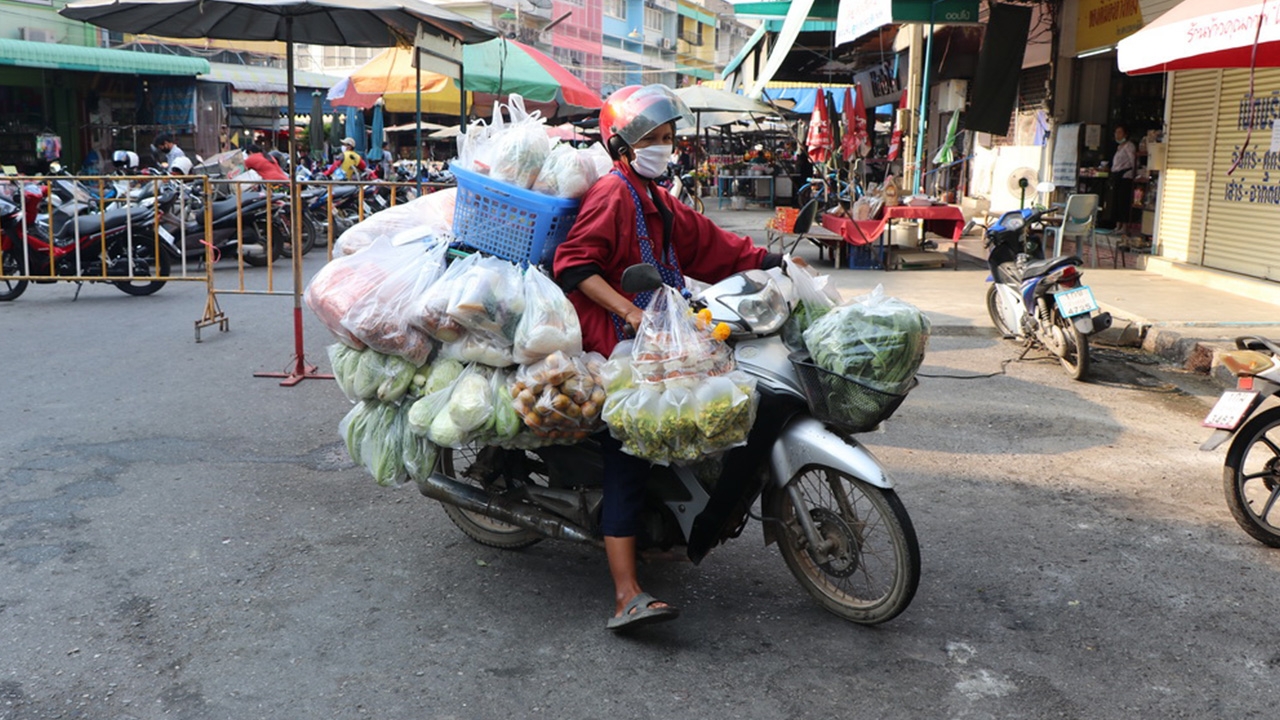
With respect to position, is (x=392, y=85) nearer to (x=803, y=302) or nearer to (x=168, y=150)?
(x=168, y=150)

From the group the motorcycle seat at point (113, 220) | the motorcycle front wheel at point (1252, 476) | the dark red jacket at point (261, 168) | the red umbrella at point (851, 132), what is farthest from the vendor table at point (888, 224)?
the motorcycle front wheel at point (1252, 476)

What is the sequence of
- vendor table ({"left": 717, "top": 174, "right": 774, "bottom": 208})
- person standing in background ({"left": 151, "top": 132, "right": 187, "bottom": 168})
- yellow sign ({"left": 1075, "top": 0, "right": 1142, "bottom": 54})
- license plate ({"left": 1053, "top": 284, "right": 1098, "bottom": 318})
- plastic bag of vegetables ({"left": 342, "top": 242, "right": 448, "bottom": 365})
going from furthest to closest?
vendor table ({"left": 717, "top": 174, "right": 774, "bottom": 208}) → person standing in background ({"left": 151, "top": 132, "right": 187, "bottom": 168}) → yellow sign ({"left": 1075, "top": 0, "right": 1142, "bottom": 54}) → license plate ({"left": 1053, "top": 284, "right": 1098, "bottom": 318}) → plastic bag of vegetables ({"left": 342, "top": 242, "right": 448, "bottom": 365})

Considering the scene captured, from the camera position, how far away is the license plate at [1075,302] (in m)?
6.96

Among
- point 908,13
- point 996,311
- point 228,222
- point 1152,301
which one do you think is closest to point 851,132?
point 908,13

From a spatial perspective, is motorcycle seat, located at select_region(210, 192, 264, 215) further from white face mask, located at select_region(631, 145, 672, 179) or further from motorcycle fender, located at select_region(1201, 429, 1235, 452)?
motorcycle fender, located at select_region(1201, 429, 1235, 452)

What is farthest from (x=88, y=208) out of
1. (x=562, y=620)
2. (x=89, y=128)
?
(x=89, y=128)

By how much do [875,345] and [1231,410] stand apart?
1909 millimetres

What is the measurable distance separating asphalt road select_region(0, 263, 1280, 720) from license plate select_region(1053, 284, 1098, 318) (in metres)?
1.30

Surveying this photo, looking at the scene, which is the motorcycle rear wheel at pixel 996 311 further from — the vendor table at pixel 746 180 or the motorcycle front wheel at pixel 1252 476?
the vendor table at pixel 746 180

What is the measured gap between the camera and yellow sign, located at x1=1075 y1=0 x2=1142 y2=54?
1159cm

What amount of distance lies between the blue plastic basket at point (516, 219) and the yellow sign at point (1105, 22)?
10062mm

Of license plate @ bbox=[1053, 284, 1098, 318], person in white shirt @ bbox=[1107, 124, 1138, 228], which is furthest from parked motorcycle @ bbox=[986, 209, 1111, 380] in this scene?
person in white shirt @ bbox=[1107, 124, 1138, 228]

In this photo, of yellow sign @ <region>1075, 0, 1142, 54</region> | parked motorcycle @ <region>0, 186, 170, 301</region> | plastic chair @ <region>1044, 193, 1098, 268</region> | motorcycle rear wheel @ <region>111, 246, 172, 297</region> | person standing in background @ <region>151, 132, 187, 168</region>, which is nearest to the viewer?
parked motorcycle @ <region>0, 186, 170, 301</region>

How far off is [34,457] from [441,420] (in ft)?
8.96
